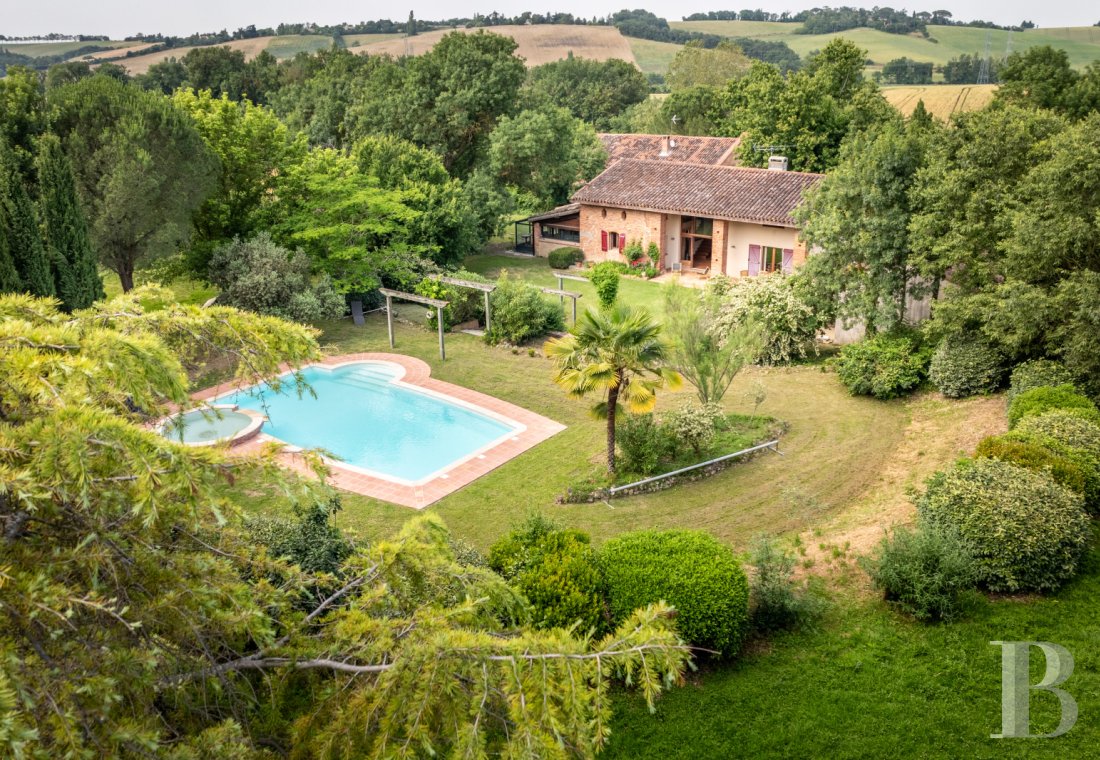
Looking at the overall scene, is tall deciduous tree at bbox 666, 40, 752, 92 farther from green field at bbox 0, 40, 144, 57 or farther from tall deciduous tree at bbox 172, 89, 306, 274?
green field at bbox 0, 40, 144, 57

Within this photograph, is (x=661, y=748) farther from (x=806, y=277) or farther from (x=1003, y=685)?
(x=806, y=277)

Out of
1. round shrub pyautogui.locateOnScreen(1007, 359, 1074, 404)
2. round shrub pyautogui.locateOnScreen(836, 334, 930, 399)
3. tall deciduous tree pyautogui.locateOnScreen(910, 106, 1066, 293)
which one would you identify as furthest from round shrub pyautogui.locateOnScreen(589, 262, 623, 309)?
round shrub pyautogui.locateOnScreen(1007, 359, 1074, 404)

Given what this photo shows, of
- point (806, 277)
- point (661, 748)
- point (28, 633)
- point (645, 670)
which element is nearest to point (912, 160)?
point (806, 277)

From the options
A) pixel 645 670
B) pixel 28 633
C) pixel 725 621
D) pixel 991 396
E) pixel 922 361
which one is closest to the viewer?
pixel 28 633

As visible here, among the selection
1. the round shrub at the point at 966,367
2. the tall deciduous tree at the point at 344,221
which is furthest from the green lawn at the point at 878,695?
the tall deciduous tree at the point at 344,221

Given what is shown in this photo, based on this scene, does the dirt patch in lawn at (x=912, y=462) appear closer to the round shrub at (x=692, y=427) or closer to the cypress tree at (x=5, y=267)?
the round shrub at (x=692, y=427)
